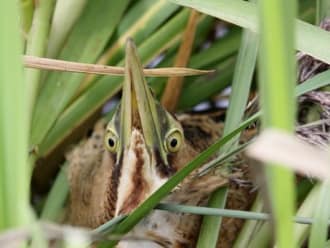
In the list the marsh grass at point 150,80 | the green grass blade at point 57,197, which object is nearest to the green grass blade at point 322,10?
the marsh grass at point 150,80

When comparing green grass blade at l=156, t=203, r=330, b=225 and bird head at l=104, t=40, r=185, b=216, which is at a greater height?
bird head at l=104, t=40, r=185, b=216

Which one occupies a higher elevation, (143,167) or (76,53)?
(76,53)

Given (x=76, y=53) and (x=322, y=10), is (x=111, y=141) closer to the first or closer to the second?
(x=76, y=53)

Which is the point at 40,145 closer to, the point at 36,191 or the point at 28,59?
the point at 28,59

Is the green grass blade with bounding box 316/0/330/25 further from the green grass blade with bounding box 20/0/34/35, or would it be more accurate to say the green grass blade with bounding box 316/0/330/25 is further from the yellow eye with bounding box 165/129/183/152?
the green grass blade with bounding box 20/0/34/35

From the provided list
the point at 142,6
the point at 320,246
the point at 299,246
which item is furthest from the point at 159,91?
the point at 320,246

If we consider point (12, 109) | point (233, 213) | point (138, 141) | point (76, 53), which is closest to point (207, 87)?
point (76, 53)

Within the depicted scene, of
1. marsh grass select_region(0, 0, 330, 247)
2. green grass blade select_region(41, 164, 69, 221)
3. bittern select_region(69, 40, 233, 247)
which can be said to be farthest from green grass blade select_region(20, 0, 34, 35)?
green grass blade select_region(41, 164, 69, 221)
